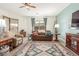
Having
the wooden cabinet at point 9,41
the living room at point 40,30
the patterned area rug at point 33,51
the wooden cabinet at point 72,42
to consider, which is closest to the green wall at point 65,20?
the living room at point 40,30

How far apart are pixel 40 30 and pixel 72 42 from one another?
83cm

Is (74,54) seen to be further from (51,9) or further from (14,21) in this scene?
(14,21)

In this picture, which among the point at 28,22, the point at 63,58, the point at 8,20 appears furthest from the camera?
the point at 28,22

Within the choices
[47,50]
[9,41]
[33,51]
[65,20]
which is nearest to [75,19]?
[65,20]

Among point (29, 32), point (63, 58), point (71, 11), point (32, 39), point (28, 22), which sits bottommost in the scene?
point (63, 58)

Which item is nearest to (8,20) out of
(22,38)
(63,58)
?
(22,38)

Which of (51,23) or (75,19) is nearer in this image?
(75,19)

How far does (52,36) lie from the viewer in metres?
2.54

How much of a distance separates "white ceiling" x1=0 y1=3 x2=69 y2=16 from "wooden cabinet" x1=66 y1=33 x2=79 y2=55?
2.15ft

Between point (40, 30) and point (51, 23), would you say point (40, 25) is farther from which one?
point (51, 23)

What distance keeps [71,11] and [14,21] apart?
55.5 inches

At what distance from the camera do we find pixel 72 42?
2.50 meters

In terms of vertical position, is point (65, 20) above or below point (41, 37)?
above

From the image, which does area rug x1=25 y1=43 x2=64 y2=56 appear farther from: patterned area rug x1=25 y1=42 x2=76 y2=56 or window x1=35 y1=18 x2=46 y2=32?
window x1=35 y1=18 x2=46 y2=32
